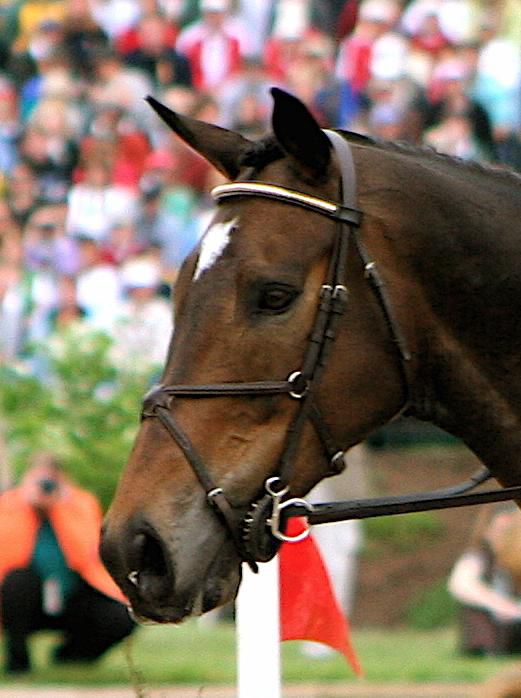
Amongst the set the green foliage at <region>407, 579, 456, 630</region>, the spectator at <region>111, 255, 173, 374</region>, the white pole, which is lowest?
the green foliage at <region>407, 579, 456, 630</region>

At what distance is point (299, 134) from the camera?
3717mm

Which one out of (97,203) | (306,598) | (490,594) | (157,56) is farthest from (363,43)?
(306,598)

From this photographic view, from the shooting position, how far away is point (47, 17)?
15234 millimetres

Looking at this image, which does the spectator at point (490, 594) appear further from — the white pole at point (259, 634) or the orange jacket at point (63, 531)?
the white pole at point (259, 634)

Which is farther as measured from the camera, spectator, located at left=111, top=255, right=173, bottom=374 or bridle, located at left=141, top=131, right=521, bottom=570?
spectator, located at left=111, top=255, right=173, bottom=374

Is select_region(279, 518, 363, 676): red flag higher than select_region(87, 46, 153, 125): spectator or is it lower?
lower

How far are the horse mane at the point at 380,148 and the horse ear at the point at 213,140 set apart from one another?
52 millimetres

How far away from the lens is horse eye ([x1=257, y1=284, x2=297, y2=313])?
366 cm

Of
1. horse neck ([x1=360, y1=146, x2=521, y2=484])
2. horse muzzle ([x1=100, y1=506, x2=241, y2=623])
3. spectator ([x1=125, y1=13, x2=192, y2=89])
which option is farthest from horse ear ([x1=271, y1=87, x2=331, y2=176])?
spectator ([x1=125, y1=13, x2=192, y2=89])

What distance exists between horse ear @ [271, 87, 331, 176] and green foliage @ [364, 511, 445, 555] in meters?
8.48

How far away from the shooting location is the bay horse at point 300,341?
3.55 meters

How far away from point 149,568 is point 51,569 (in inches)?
238

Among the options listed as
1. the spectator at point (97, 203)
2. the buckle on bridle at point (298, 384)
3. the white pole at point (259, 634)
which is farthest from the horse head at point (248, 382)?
the spectator at point (97, 203)

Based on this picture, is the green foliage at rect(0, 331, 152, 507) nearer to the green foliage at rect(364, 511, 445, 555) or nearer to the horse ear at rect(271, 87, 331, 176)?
the green foliage at rect(364, 511, 445, 555)
